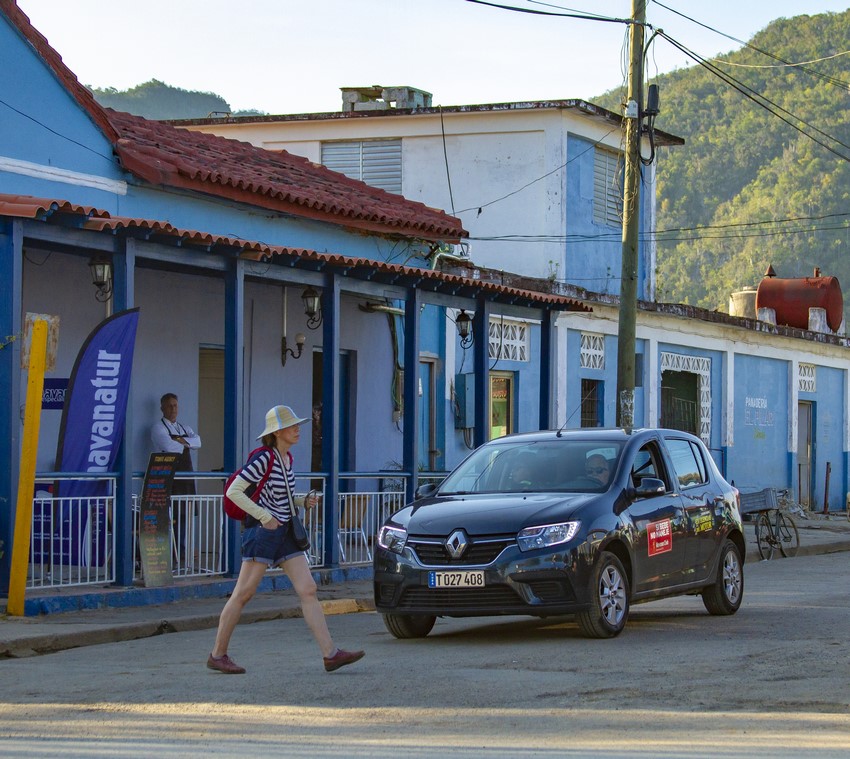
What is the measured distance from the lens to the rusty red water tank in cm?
3694

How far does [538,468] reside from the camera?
40.5 feet

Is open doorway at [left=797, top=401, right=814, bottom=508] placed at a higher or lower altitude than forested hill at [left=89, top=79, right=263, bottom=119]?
lower

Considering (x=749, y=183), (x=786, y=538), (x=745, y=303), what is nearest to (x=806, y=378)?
(x=745, y=303)

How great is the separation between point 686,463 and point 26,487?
5559mm

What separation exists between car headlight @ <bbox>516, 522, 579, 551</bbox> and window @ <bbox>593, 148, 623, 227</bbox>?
1885 cm

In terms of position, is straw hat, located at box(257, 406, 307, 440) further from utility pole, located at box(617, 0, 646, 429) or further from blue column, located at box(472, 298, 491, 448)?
utility pole, located at box(617, 0, 646, 429)

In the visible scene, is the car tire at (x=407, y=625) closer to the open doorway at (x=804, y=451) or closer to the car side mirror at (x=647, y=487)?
the car side mirror at (x=647, y=487)

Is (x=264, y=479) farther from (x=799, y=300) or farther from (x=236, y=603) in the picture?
(x=799, y=300)

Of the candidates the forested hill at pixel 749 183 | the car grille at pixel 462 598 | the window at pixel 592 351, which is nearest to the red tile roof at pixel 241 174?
the window at pixel 592 351

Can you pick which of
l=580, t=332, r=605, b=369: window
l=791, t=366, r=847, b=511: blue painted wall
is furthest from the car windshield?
l=791, t=366, r=847, b=511: blue painted wall

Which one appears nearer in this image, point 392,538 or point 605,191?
point 392,538

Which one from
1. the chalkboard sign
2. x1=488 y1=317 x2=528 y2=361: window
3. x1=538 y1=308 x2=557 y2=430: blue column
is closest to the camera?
the chalkboard sign

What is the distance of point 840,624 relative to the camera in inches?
479

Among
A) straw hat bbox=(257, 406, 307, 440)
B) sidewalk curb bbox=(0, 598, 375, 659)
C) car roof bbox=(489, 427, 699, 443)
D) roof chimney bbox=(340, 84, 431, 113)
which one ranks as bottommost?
sidewalk curb bbox=(0, 598, 375, 659)
